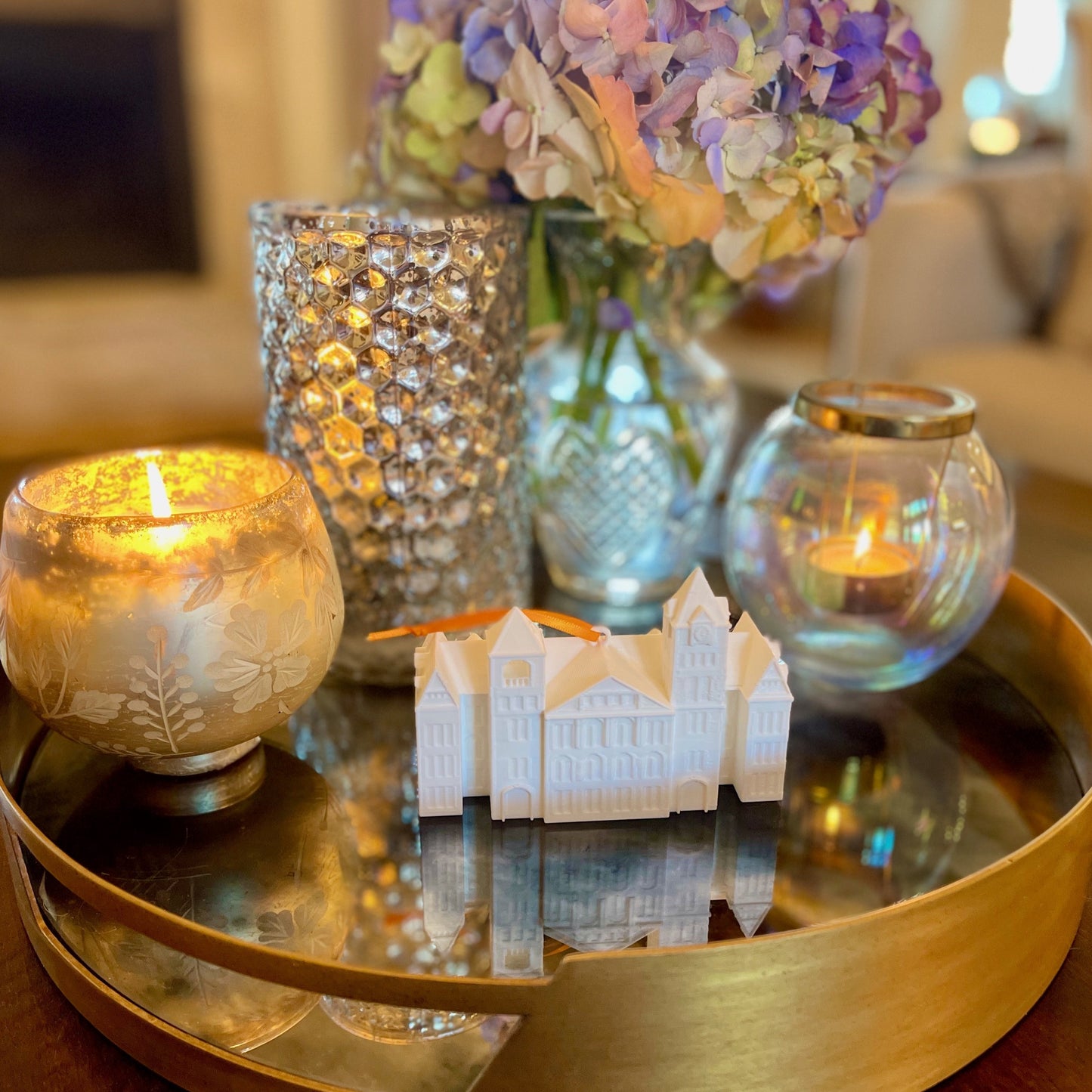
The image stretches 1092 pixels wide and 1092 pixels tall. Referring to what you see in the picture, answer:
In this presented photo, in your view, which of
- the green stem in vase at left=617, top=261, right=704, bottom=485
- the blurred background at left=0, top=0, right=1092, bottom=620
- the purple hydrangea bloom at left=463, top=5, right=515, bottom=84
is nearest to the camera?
the purple hydrangea bloom at left=463, top=5, right=515, bottom=84

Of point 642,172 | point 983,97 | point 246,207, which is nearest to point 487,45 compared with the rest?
point 642,172

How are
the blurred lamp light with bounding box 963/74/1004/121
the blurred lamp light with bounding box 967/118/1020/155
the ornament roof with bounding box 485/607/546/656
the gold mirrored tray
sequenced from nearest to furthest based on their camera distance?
the gold mirrored tray
the ornament roof with bounding box 485/607/546/656
the blurred lamp light with bounding box 967/118/1020/155
the blurred lamp light with bounding box 963/74/1004/121

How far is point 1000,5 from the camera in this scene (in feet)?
9.25

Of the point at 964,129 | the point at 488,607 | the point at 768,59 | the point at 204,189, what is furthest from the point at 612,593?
the point at 964,129

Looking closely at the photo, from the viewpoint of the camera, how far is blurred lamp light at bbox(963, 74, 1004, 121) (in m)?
2.70

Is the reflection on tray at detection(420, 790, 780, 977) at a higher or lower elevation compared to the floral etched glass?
lower

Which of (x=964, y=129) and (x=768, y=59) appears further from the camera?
(x=964, y=129)

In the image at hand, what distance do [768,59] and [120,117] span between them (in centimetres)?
240

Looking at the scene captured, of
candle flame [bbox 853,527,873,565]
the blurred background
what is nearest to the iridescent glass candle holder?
candle flame [bbox 853,527,873,565]

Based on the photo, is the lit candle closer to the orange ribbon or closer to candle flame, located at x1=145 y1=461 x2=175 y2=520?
the orange ribbon

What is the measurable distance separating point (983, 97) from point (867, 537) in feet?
8.40

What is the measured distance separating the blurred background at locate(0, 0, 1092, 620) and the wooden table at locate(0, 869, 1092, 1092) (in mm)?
1533

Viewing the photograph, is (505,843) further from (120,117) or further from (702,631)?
(120,117)

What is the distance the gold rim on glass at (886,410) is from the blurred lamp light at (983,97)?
2355 millimetres
